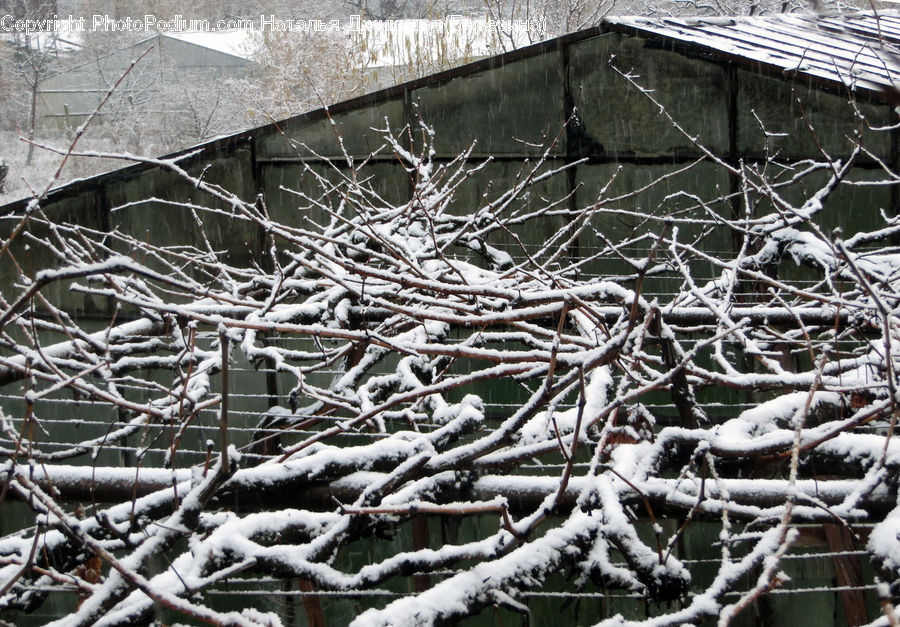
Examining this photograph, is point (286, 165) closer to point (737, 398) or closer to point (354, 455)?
point (737, 398)

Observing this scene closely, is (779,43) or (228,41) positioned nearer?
(779,43)

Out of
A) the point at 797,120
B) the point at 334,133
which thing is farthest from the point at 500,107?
the point at 797,120

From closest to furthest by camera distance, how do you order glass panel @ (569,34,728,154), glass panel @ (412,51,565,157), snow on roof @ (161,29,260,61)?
glass panel @ (569,34,728,154)
glass panel @ (412,51,565,157)
snow on roof @ (161,29,260,61)

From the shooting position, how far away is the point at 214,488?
1.79 metres

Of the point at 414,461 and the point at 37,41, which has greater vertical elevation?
the point at 37,41

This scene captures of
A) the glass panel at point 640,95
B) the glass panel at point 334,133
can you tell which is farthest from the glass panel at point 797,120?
the glass panel at point 334,133

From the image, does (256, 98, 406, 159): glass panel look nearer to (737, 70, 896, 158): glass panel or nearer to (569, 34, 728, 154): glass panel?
(569, 34, 728, 154): glass panel

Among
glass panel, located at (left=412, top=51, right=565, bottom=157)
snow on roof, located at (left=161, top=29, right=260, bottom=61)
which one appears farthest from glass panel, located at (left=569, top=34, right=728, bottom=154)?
snow on roof, located at (left=161, top=29, right=260, bottom=61)

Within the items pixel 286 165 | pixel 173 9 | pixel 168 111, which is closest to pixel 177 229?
pixel 286 165

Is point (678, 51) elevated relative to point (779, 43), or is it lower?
lower

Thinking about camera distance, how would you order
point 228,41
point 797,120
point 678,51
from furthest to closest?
point 228,41, point 678,51, point 797,120

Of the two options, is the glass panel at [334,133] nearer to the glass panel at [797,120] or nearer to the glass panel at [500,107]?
the glass panel at [500,107]

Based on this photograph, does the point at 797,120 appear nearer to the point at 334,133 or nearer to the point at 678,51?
the point at 678,51

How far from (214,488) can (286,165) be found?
4.75 m
